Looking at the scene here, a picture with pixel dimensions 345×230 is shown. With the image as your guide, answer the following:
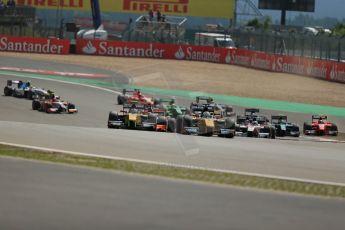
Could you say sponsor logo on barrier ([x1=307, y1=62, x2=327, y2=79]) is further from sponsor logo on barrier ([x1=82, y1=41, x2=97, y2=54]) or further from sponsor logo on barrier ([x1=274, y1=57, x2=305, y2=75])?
sponsor logo on barrier ([x1=82, y1=41, x2=97, y2=54])

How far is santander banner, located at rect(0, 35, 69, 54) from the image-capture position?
52.3m

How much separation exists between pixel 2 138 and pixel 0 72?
2441cm

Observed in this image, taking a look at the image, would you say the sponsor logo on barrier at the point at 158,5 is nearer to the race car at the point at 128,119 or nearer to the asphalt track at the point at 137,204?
the race car at the point at 128,119

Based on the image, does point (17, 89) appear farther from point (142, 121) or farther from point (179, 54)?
point (179, 54)

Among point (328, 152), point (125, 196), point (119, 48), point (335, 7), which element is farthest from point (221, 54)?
point (335, 7)

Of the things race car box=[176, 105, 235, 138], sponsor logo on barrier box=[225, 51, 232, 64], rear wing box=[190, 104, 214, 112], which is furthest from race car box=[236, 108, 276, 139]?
sponsor logo on barrier box=[225, 51, 232, 64]

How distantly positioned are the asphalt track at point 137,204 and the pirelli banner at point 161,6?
248 feet

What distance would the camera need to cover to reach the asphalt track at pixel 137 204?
7.31m

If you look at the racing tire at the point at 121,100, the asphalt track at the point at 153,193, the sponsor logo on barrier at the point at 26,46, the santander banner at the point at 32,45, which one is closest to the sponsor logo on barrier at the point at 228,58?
the santander banner at the point at 32,45

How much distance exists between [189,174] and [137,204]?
7.55 ft

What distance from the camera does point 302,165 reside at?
12000 mm

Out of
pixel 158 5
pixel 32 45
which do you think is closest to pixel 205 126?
pixel 32 45

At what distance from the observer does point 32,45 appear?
2067 inches

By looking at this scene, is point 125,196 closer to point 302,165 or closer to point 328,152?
point 302,165
